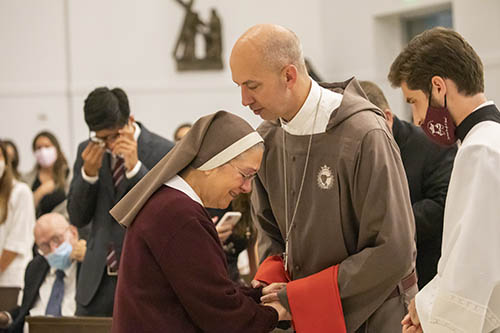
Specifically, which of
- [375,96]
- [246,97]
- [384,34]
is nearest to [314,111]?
[246,97]

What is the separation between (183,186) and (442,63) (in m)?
1.02

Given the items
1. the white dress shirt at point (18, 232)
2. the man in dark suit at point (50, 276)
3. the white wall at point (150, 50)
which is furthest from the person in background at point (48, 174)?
the white wall at point (150, 50)

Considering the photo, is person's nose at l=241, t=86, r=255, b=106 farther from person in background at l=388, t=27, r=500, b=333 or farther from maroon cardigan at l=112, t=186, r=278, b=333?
person in background at l=388, t=27, r=500, b=333

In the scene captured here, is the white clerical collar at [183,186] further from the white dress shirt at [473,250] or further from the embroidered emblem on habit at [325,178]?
the white dress shirt at [473,250]

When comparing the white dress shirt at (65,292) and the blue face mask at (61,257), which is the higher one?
the blue face mask at (61,257)

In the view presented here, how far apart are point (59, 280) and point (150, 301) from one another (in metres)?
2.78

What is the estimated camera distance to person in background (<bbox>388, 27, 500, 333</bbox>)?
2447mm

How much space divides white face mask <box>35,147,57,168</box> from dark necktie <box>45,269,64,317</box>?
2.67 meters

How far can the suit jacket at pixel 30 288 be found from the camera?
5.21 meters

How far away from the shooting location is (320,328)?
2.99m

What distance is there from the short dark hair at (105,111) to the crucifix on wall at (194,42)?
23.6ft

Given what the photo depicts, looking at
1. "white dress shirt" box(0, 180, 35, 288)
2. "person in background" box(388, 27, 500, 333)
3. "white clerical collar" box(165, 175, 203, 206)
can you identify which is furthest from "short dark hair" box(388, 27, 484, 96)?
"white dress shirt" box(0, 180, 35, 288)

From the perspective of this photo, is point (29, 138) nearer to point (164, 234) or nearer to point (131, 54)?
point (131, 54)

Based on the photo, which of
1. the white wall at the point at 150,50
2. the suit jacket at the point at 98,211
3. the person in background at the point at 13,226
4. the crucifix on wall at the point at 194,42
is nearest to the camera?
the suit jacket at the point at 98,211
